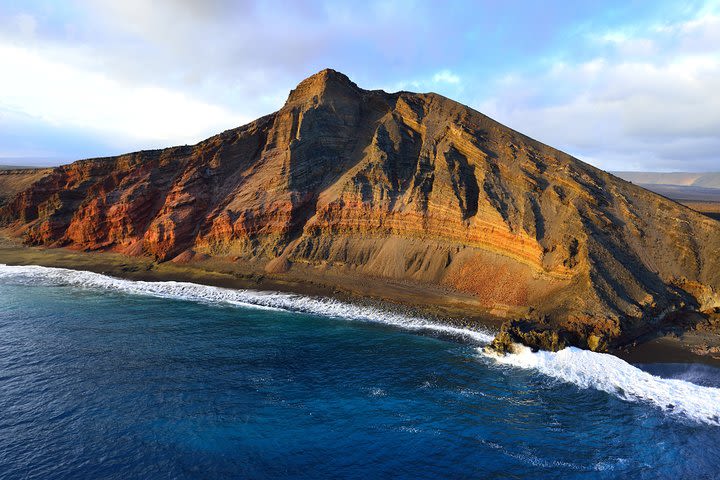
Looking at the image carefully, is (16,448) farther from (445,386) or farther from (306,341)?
(445,386)

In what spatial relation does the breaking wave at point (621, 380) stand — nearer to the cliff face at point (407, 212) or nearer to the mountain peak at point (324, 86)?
the cliff face at point (407, 212)

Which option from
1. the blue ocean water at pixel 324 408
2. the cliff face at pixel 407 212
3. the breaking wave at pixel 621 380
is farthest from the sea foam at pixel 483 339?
the cliff face at pixel 407 212

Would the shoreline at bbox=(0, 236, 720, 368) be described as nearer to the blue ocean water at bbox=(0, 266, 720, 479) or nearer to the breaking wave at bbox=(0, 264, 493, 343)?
the breaking wave at bbox=(0, 264, 493, 343)

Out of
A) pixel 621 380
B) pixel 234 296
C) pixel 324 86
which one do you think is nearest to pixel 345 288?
pixel 234 296

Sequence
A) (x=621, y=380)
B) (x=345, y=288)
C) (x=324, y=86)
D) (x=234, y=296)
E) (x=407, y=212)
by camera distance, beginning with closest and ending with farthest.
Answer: (x=621, y=380), (x=345, y=288), (x=234, y=296), (x=407, y=212), (x=324, y=86)

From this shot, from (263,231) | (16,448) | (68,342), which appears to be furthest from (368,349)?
(263,231)

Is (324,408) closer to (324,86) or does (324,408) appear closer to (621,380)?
(621,380)

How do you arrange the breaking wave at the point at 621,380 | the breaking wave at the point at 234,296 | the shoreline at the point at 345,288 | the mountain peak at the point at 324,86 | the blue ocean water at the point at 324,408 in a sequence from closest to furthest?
the blue ocean water at the point at 324,408 < the breaking wave at the point at 621,380 < the shoreline at the point at 345,288 < the breaking wave at the point at 234,296 < the mountain peak at the point at 324,86

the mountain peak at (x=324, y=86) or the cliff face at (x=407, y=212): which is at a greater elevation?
the mountain peak at (x=324, y=86)

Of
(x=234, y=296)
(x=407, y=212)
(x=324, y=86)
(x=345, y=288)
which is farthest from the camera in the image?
(x=324, y=86)
